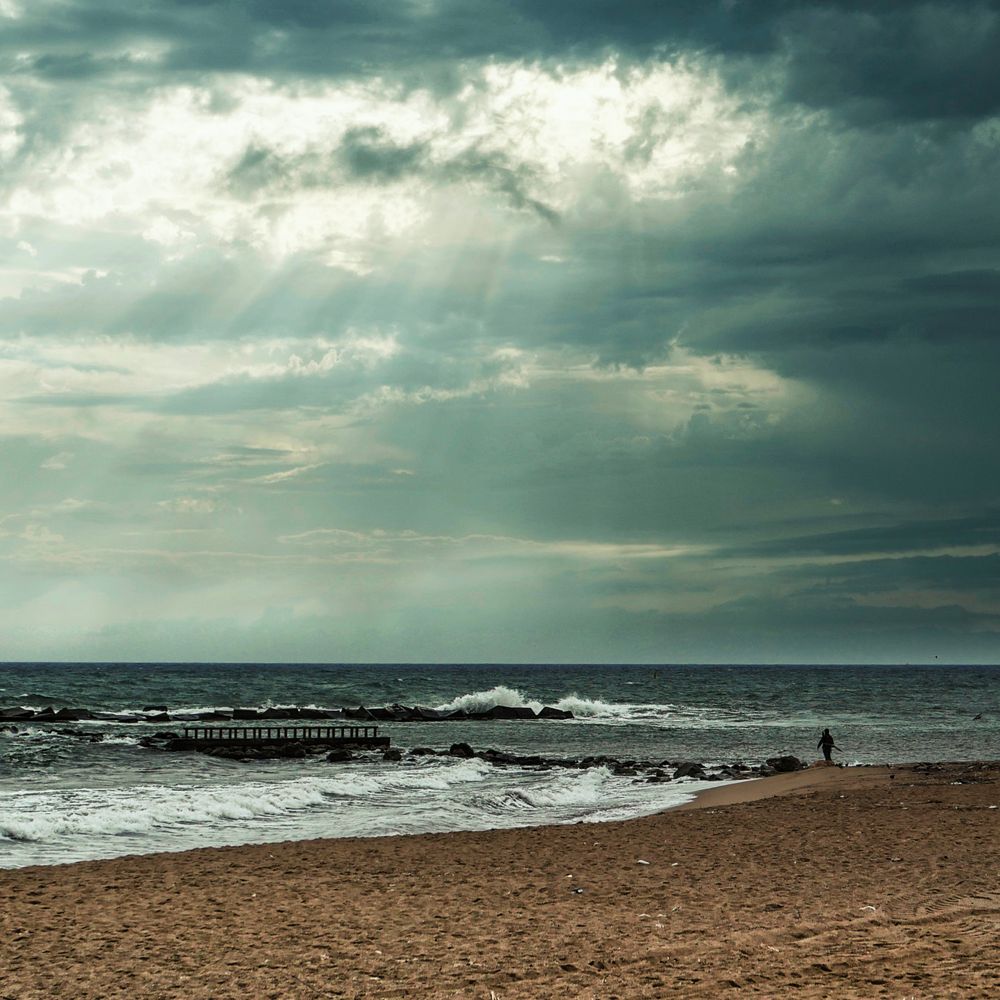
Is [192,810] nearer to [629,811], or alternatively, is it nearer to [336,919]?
[629,811]

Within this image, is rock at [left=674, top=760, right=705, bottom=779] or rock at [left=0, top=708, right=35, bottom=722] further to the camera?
rock at [left=0, top=708, right=35, bottom=722]

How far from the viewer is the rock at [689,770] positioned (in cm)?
3709

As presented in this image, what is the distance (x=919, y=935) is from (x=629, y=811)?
16.0 m

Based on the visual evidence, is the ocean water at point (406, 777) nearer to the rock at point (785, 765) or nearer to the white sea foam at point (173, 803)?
the white sea foam at point (173, 803)

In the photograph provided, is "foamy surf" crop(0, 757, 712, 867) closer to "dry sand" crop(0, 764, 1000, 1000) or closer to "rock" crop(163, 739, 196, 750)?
"dry sand" crop(0, 764, 1000, 1000)

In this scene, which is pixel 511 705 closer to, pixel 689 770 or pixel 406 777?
pixel 689 770

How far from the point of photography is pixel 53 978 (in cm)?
1113

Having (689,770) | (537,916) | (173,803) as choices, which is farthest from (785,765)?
(537,916)

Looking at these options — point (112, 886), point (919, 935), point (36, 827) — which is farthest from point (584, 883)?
point (36, 827)

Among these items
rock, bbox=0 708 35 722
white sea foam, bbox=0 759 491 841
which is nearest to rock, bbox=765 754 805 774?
white sea foam, bbox=0 759 491 841

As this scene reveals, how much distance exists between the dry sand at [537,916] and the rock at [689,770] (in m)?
14.9

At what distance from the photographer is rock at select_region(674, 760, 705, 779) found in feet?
122

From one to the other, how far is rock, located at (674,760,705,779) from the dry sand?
588 inches

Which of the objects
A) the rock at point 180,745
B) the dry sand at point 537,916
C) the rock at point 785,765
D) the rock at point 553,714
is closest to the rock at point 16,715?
the rock at point 180,745
